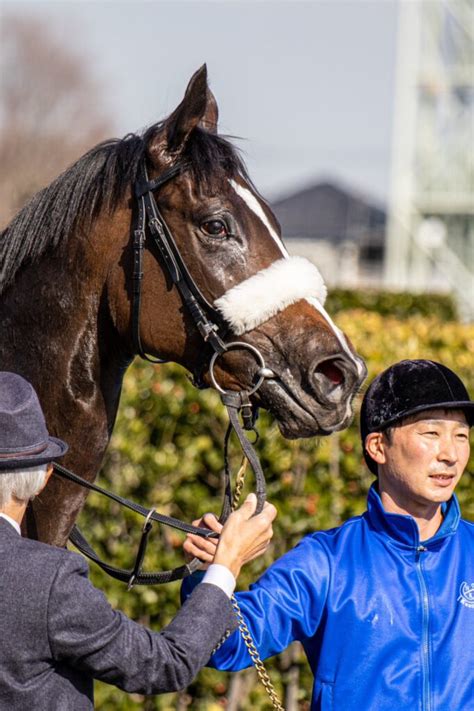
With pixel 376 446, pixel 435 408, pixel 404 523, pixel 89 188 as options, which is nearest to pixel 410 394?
pixel 435 408

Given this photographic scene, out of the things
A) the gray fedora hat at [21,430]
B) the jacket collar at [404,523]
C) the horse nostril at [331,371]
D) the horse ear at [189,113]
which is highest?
the horse ear at [189,113]

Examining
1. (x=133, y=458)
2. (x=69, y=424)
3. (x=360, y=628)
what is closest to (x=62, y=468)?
(x=69, y=424)

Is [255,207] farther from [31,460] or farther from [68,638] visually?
[68,638]

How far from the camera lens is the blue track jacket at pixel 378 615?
2545 millimetres

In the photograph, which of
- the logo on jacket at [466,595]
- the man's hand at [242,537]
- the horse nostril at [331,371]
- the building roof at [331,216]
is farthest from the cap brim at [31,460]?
the building roof at [331,216]

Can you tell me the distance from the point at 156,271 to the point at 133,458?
6.99 feet

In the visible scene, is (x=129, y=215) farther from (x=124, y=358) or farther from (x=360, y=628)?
(x=360, y=628)

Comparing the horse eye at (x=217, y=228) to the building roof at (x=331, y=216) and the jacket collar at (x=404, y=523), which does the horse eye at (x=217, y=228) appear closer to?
the jacket collar at (x=404, y=523)

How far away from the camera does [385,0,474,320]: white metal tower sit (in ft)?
87.8

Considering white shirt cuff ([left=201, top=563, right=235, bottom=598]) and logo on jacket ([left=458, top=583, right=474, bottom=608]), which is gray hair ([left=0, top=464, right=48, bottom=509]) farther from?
logo on jacket ([left=458, top=583, right=474, bottom=608])

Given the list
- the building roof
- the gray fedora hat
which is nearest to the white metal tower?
the building roof

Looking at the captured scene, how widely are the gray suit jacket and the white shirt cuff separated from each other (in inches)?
2.3

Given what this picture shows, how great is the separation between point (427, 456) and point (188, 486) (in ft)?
7.47

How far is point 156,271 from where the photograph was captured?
271 cm
